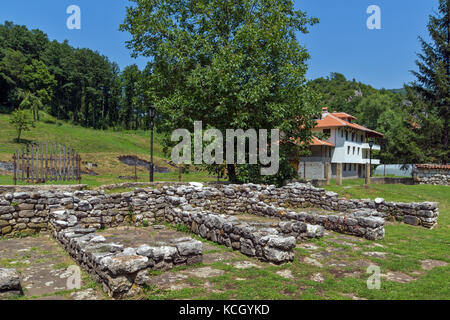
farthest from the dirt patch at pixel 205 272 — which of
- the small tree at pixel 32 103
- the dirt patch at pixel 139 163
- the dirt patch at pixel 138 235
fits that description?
the small tree at pixel 32 103

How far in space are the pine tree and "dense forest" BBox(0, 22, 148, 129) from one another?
59.4m

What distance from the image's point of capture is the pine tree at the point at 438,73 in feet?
105

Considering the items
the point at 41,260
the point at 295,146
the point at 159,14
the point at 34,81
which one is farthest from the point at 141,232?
the point at 34,81

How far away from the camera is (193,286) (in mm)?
5230

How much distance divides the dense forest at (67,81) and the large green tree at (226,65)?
56.2 metres

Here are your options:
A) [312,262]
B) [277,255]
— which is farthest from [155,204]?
[312,262]

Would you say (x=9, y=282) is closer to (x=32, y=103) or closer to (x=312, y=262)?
(x=312, y=262)

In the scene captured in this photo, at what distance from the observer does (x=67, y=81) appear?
81.4 metres

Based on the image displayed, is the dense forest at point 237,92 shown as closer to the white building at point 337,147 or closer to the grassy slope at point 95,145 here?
Result: the white building at point 337,147

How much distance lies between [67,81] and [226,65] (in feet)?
260

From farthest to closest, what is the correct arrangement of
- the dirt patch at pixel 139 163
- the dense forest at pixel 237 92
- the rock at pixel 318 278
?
the dirt patch at pixel 139 163, the dense forest at pixel 237 92, the rock at pixel 318 278

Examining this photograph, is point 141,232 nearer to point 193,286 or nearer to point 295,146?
point 193,286

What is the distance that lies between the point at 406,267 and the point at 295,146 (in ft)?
48.0
